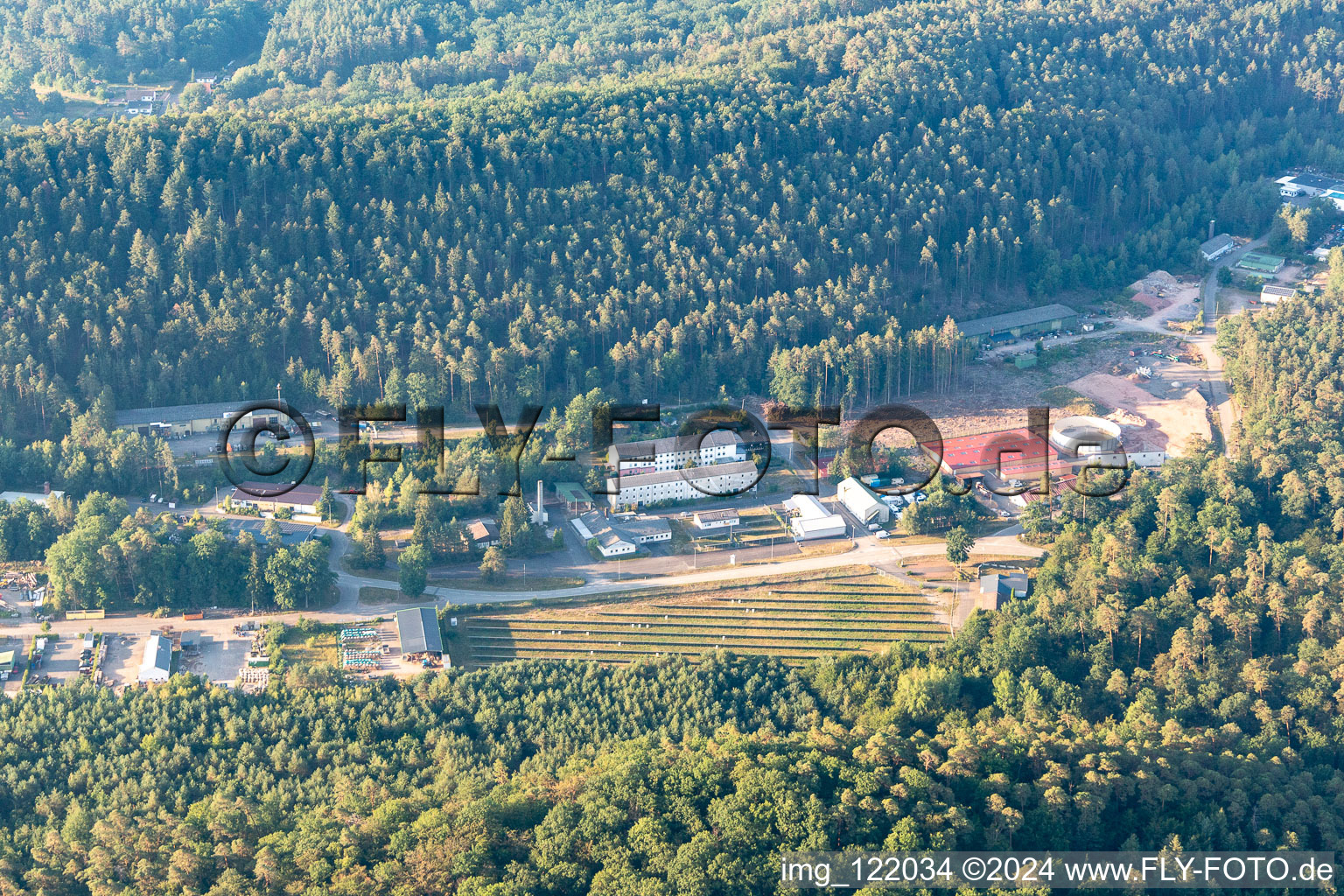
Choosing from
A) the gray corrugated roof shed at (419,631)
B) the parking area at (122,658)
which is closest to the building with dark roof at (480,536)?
the gray corrugated roof shed at (419,631)

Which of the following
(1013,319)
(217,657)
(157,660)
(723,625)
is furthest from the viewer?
(1013,319)

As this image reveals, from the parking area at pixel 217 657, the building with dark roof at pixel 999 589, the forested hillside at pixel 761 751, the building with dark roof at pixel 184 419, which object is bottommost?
the forested hillside at pixel 761 751

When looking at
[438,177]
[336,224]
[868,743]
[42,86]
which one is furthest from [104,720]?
[42,86]

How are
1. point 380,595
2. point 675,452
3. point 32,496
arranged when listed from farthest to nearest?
1. point 675,452
2. point 32,496
3. point 380,595

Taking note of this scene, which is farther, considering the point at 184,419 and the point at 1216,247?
the point at 1216,247

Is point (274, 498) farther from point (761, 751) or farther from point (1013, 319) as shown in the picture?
point (1013, 319)

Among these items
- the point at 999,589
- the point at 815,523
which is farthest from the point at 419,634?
the point at 999,589

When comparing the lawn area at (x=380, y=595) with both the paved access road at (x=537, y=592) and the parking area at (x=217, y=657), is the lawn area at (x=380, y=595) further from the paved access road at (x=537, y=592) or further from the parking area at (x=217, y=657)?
the parking area at (x=217, y=657)

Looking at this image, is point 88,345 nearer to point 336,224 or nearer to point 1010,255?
point 336,224
